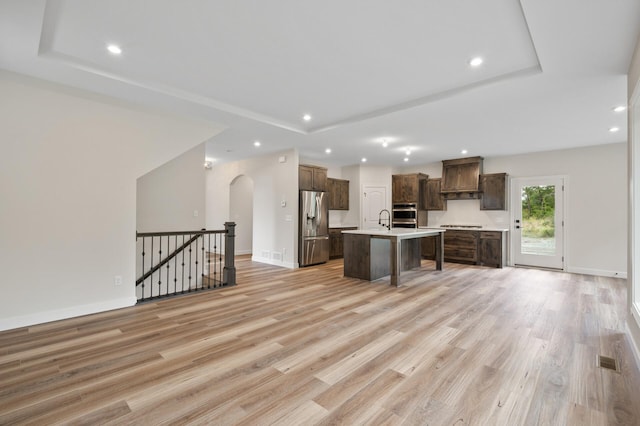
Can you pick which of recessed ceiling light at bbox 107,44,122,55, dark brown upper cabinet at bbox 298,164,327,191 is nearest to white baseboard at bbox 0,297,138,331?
recessed ceiling light at bbox 107,44,122,55

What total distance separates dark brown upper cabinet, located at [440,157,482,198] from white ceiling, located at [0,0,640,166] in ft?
8.52

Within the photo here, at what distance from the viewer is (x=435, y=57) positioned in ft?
9.96

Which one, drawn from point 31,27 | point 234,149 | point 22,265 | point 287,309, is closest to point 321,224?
point 234,149

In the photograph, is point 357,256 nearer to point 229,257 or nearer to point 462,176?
point 229,257

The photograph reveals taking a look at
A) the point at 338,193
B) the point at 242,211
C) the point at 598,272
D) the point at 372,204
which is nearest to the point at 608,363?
the point at 598,272

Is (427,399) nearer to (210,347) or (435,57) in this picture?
(210,347)

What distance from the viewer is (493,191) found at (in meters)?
7.55

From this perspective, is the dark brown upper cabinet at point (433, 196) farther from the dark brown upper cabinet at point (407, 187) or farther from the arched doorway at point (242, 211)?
the arched doorway at point (242, 211)

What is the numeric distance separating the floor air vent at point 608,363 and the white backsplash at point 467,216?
5419 mm

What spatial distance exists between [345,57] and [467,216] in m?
6.66

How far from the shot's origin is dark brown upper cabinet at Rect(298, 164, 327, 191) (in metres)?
7.26

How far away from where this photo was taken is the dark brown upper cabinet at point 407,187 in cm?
859

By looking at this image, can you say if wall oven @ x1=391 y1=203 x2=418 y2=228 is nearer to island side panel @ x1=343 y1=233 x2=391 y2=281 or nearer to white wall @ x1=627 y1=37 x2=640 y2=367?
island side panel @ x1=343 y1=233 x2=391 y2=281

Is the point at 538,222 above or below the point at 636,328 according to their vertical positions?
above
